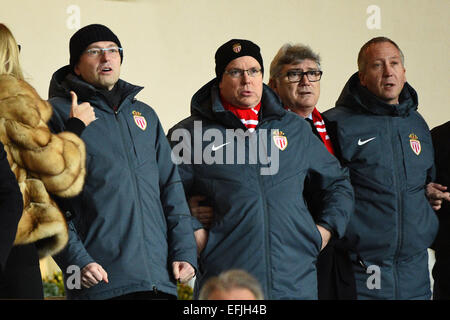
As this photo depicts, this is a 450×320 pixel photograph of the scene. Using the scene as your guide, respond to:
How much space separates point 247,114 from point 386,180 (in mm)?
816

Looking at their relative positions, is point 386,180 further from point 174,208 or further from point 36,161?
point 36,161

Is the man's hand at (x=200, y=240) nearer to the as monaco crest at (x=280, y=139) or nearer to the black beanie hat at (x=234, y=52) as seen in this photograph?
the as monaco crest at (x=280, y=139)

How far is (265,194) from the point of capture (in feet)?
13.0

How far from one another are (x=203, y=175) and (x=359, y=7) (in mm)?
3586

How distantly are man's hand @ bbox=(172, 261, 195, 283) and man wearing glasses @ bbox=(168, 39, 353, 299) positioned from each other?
207 mm

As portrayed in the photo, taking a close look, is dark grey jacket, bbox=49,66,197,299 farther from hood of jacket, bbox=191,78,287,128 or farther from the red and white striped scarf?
the red and white striped scarf

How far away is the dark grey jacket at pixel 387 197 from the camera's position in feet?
14.4

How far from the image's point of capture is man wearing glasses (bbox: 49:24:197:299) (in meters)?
3.58

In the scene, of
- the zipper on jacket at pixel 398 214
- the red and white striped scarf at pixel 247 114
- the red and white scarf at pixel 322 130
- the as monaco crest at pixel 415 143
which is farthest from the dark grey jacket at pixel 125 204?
the as monaco crest at pixel 415 143

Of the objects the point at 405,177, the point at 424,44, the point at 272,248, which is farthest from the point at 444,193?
the point at 424,44

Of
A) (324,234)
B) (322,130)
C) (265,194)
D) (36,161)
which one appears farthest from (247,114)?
(36,161)

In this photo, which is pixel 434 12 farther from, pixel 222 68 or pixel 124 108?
pixel 124 108

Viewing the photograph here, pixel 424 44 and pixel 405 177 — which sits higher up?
pixel 424 44

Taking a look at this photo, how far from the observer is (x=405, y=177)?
14.6 feet
